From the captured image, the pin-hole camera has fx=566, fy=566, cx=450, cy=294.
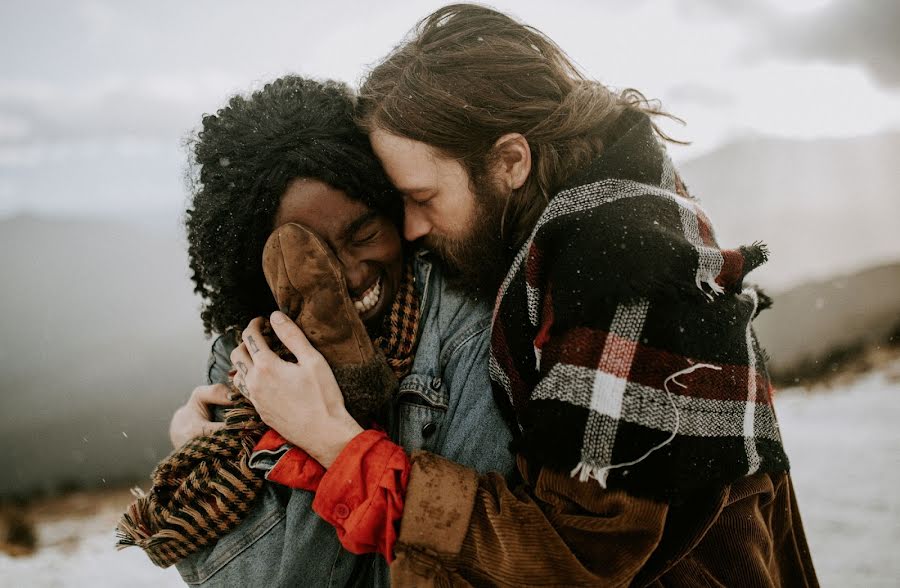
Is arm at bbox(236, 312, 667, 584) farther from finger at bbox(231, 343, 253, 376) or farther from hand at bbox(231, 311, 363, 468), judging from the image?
finger at bbox(231, 343, 253, 376)

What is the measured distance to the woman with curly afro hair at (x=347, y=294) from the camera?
1306 mm

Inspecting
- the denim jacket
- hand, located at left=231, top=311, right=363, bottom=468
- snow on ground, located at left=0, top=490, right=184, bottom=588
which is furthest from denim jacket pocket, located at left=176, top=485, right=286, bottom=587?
snow on ground, located at left=0, top=490, right=184, bottom=588

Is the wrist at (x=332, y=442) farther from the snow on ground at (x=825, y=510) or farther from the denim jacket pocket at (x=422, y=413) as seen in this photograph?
the snow on ground at (x=825, y=510)

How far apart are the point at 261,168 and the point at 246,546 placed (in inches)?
37.4

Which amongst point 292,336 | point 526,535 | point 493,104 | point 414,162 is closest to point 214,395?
point 292,336

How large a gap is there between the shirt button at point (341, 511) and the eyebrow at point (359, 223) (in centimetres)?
68

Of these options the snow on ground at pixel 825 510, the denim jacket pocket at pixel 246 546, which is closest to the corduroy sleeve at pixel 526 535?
the denim jacket pocket at pixel 246 546

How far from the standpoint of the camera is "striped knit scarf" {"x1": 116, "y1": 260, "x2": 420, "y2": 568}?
4.27ft

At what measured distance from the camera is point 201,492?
1324mm

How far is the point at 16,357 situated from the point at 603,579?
4180 mm

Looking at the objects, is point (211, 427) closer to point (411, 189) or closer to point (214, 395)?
point (214, 395)

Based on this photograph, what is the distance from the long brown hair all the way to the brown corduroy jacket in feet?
2.17

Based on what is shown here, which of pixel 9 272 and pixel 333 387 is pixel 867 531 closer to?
pixel 333 387

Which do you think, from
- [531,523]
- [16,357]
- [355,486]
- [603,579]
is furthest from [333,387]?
[16,357]
